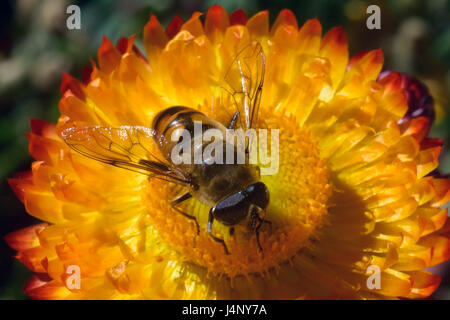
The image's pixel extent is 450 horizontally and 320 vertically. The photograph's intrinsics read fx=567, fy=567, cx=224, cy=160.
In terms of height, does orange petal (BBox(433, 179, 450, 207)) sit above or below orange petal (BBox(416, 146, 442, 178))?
below

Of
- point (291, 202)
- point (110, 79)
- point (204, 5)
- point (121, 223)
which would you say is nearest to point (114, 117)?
point (110, 79)

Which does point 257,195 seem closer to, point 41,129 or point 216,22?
point 216,22

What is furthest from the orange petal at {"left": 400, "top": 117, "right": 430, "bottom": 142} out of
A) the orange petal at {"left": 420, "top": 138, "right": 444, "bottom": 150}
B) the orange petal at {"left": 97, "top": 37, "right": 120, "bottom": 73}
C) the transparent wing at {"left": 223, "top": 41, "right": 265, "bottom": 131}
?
the orange petal at {"left": 97, "top": 37, "right": 120, "bottom": 73}

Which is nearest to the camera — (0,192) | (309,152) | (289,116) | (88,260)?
(88,260)

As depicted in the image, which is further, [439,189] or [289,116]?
[289,116]

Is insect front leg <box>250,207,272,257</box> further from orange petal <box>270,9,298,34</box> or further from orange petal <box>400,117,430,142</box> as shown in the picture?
orange petal <box>270,9,298,34</box>

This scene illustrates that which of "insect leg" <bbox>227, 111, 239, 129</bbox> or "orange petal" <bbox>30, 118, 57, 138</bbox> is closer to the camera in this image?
"insect leg" <bbox>227, 111, 239, 129</bbox>

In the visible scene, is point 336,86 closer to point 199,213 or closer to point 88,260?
point 199,213

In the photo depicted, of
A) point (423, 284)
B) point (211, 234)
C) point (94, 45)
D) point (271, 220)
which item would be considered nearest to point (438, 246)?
point (423, 284)
